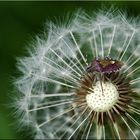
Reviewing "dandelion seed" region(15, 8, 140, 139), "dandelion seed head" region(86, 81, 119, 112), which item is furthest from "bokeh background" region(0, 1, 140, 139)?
"dandelion seed head" region(86, 81, 119, 112)

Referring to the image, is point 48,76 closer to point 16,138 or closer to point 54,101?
point 54,101

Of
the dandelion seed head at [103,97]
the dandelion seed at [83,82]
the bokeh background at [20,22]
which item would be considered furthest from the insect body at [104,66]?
the bokeh background at [20,22]

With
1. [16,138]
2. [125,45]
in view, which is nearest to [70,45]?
[125,45]

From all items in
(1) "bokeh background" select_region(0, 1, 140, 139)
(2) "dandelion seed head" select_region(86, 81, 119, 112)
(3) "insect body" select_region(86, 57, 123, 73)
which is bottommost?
(2) "dandelion seed head" select_region(86, 81, 119, 112)

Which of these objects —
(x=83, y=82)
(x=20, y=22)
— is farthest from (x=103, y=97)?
(x=20, y=22)

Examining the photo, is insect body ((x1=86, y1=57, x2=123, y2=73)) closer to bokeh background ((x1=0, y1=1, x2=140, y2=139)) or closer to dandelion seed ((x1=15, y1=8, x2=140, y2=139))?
dandelion seed ((x1=15, y1=8, x2=140, y2=139))

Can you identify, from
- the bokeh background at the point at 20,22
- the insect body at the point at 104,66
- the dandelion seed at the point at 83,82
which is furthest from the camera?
the bokeh background at the point at 20,22

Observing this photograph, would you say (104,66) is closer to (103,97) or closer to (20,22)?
(103,97)

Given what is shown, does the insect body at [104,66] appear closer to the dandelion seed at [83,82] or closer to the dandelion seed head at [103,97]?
the dandelion seed at [83,82]
